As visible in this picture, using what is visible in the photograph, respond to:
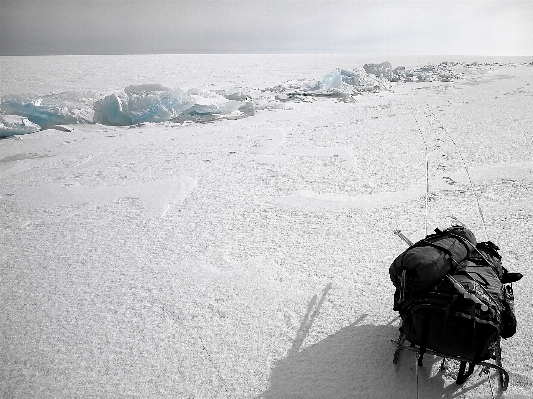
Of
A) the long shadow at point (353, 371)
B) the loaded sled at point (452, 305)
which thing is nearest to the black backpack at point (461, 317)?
the loaded sled at point (452, 305)

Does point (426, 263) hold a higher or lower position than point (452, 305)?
higher

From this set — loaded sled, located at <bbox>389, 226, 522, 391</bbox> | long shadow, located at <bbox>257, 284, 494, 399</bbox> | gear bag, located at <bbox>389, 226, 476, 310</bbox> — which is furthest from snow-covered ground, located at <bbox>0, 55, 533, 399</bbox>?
gear bag, located at <bbox>389, 226, 476, 310</bbox>

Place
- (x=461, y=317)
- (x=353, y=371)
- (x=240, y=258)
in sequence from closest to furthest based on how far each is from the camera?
(x=461, y=317) < (x=353, y=371) < (x=240, y=258)

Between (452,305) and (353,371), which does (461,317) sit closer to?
(452,305)

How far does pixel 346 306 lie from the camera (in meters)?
2.27

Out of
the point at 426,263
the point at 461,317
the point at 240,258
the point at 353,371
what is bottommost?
the point at 353,371

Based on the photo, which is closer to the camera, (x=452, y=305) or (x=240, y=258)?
(x=452, y=305)

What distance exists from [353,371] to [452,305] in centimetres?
67

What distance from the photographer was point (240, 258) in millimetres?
2877

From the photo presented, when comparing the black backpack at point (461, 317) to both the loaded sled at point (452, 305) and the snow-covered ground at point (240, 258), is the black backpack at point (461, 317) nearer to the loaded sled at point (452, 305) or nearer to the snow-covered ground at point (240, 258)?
the loaded sled at point (452, 305)

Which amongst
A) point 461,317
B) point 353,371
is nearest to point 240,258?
point 353,371

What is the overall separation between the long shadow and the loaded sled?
19 centimetres

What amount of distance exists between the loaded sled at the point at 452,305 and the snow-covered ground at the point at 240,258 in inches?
12.9

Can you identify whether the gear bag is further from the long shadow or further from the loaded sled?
the long shadow
